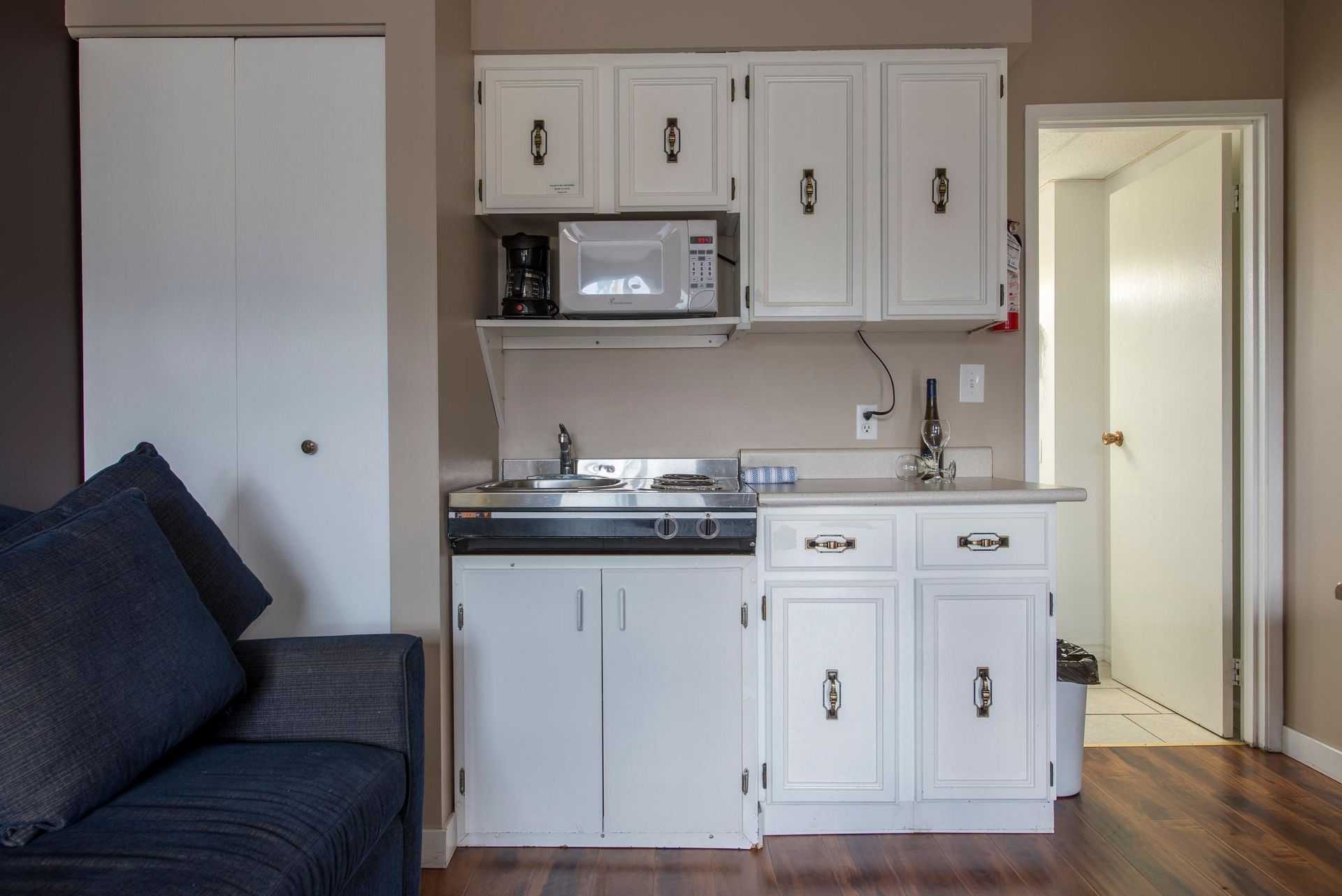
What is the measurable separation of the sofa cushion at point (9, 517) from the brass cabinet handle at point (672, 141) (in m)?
1.69

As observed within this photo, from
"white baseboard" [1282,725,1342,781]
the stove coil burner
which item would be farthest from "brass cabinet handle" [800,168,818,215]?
"white baseboard" [1282,725,1342,781]

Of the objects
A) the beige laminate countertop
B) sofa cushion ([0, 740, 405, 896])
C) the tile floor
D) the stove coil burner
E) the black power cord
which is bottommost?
the tile floor

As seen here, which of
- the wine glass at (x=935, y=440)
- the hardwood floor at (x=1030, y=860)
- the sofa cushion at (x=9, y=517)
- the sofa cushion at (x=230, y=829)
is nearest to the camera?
the sofa cushion at (x=230, y=829)

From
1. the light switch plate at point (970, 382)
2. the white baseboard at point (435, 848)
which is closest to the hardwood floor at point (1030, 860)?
the white baseboard at point (435, 848)

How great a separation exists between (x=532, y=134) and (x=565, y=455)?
97cm

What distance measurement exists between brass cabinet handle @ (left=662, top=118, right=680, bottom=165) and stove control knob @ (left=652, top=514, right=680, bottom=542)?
104cm

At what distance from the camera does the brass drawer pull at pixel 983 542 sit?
1886 mm

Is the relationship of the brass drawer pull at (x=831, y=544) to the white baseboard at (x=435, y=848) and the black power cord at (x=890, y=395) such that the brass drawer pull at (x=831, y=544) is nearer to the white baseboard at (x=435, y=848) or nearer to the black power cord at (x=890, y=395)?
the black power cord at (x=890, y=395)

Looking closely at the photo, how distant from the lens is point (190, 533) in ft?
4.54

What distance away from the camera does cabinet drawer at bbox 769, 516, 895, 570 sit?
1.89 m

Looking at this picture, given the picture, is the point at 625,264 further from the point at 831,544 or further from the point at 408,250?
the point at 831,544

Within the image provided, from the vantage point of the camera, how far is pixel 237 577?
4.68 feet

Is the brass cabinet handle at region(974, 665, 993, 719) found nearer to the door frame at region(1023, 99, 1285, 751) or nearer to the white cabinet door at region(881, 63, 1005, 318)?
the door frame at region(1023, 99, 1285, 751)

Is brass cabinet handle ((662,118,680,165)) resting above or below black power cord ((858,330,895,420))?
above
